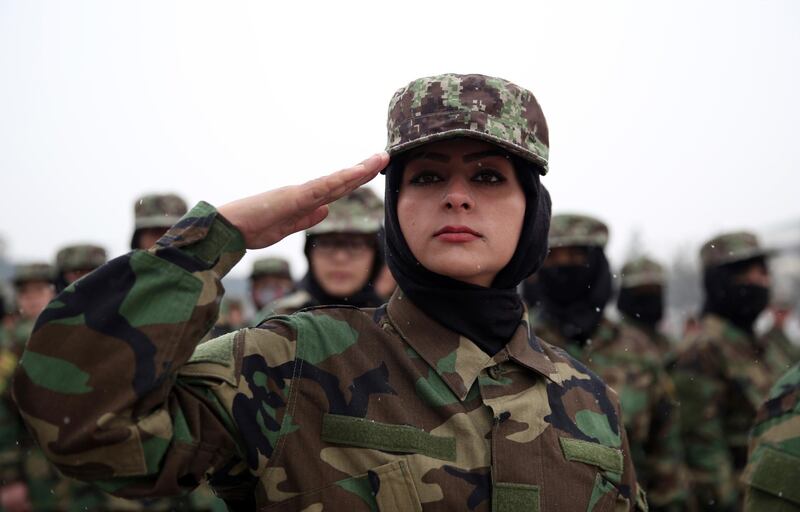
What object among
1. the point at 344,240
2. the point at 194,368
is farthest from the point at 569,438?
the point at 344,240

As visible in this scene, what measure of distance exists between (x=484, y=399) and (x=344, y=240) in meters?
2.97

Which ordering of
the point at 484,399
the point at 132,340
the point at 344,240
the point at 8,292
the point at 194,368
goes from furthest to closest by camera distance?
the point at 8,292
the point at 344,240
the point at 484,399
the point at 194,368
the point at 132,340

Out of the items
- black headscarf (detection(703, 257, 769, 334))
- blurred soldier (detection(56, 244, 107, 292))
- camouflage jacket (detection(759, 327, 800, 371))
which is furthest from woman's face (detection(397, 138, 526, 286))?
camouflage jacket (detection(759, 327, 800, 371))

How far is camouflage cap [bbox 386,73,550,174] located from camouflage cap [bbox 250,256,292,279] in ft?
24.0

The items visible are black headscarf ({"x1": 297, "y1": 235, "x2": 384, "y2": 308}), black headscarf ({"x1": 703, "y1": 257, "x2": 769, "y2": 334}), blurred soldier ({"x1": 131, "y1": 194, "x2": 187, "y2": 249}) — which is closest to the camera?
black headscarf ({"x1": 297, "y1": 235, "x2": 384, "y2": 308})

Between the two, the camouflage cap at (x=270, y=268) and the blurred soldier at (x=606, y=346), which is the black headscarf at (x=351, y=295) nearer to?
the blurred soldier at (x=606, y=346)

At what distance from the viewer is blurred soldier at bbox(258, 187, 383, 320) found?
5.06 meters

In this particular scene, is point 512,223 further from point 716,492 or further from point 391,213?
point 716,492

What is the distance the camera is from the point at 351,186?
6.39ft

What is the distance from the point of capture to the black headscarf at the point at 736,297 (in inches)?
294

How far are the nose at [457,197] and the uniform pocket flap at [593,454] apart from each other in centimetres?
77

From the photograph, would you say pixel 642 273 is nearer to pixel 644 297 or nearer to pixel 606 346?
pixel 644 297

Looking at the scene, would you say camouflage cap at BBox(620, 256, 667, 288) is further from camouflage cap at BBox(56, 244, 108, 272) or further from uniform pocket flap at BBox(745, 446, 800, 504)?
uniform pocket flap at BBox(745, 446, 800, 504)

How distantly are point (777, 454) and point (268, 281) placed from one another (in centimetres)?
748
